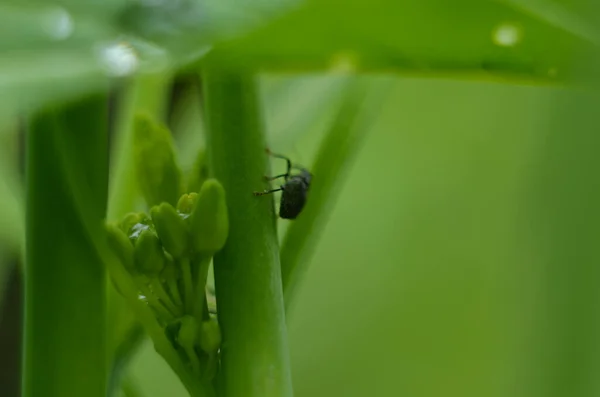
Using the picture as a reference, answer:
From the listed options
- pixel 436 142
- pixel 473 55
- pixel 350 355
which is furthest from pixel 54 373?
pixel 436 142

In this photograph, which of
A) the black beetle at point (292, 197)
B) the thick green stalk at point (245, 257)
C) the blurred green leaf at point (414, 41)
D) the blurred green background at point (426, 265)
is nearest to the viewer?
the blurred green leaf at point (414, 41)

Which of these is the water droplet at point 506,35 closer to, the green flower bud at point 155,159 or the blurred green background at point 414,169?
the blurred green background at point 414,169

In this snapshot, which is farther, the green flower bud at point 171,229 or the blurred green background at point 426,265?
the blurred green background at point 426,265

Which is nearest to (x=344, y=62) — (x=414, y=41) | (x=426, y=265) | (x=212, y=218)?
(x=414, y=41)

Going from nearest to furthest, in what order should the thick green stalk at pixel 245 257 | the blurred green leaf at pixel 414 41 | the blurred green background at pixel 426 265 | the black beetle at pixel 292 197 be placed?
1. the blurred green leaf at pixel 414 41
2. the thick green stalk at pixel 245 257
3. the black beetle at pixel 292 197
4. the blurred green background at pixel 426 265

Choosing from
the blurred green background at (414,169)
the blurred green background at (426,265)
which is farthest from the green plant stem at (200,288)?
the blurred green background at (426,265)

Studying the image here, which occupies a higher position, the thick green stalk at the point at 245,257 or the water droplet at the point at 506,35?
the water droplet at the point at 506,35

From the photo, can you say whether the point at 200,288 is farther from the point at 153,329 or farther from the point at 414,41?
the point at 414,41

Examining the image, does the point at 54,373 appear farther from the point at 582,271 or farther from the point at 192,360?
the point at 582,271
